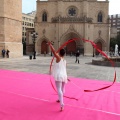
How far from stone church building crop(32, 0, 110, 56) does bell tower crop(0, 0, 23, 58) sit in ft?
65.1

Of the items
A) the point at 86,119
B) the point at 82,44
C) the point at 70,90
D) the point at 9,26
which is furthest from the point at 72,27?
the point at 86,119

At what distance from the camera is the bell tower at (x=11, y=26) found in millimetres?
26359

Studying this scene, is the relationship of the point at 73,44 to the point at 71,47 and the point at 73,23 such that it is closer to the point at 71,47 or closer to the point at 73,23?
the point at 71,47

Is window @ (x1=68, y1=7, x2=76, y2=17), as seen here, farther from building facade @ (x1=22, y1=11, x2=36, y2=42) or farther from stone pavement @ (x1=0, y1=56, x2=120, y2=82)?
building facade @ (x1=22, y1=11, x2=36, y2=42)

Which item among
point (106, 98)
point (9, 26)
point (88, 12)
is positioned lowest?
point (106, 98)

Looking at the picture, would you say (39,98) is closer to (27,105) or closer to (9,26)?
(27,105)

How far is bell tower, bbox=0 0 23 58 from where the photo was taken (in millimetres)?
26359

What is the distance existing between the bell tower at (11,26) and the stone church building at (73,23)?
19.9 meters

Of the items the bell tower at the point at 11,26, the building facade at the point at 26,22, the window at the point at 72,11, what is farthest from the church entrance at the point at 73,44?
the building facade at the point at 26,22

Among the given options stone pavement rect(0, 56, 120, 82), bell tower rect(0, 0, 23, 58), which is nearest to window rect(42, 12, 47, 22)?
bell tower rect(0, 0, 23, 58)

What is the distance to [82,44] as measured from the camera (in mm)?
48250

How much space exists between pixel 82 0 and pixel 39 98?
45.7m

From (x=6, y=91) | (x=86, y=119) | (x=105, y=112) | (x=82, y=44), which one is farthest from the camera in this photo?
(x=82, y=44)

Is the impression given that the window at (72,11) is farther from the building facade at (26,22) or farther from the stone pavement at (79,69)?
the building facade at (26,22)
